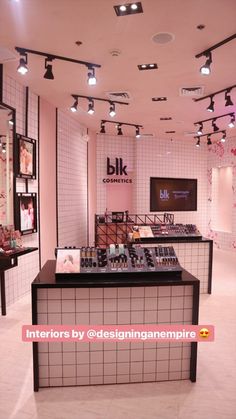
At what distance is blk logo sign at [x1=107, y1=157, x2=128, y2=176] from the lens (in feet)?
27.7

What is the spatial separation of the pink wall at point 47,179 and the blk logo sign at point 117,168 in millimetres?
2786

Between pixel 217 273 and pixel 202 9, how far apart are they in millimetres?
4840

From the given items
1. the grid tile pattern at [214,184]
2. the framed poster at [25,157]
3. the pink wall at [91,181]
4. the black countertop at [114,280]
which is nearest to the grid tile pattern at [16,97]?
the framed poster at [25,157]

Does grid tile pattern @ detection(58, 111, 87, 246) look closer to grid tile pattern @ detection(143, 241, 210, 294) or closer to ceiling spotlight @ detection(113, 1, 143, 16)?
grid tile pattern @ detection(143, 241, 210, 294)

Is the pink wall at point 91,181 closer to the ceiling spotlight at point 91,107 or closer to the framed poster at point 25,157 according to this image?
the ceiling spotlight at point 91,107

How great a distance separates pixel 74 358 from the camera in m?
2.45

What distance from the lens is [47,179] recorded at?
18.1ft

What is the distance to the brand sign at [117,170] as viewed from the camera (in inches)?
332

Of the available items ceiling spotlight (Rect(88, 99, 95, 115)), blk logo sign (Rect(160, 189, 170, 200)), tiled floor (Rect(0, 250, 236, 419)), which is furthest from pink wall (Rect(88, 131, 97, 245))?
tiled floor (Rect(0, 250, 236, 419))

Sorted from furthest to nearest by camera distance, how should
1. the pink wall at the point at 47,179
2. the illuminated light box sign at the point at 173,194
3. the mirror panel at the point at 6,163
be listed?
the illuminated light box sign at the point at 173,194
the pink wall at the point at 47,179
the mirror panel at the point at 6,163

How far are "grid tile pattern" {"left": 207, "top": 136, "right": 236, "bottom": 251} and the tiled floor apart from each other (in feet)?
19.3

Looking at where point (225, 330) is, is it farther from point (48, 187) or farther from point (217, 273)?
point (48, 187)

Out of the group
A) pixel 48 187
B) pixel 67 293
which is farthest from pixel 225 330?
pixel 48 187

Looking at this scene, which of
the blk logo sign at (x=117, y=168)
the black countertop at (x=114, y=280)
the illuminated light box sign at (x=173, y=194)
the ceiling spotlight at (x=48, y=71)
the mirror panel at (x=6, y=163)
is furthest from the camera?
the illuminated light box sign at (x=173, y=194)
